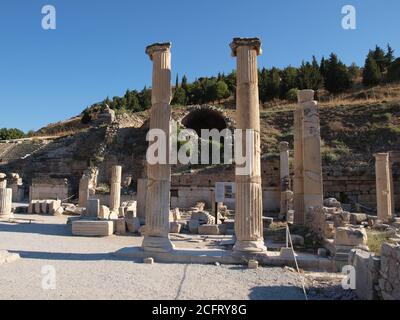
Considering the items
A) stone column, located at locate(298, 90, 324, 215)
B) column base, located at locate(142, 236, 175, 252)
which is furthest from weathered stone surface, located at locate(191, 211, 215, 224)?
column base, located at locate(142, 236, 175, 252)

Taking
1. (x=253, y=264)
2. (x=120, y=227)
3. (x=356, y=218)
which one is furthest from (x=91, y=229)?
(x=356, y=218)

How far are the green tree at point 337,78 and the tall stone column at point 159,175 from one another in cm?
3961

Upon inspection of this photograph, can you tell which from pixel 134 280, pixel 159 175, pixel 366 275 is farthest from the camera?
pixel 159 175

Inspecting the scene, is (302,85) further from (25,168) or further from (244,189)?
(244,189)

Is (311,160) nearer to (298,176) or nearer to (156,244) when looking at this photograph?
(298,176)

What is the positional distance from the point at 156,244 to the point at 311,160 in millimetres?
6870

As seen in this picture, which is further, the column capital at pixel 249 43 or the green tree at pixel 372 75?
the green tree at pixel 372 75

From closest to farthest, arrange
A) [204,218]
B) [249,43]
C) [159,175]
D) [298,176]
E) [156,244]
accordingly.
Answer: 1. [156,244]
2. [249,43]
3. [159,175]
4. [298,176]
5. [204,218]

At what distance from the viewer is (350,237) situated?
8.42 m

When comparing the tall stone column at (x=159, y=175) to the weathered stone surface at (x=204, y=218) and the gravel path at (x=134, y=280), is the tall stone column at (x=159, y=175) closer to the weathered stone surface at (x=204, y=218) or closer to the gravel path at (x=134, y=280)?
the gravel path at (x=134, y=280)

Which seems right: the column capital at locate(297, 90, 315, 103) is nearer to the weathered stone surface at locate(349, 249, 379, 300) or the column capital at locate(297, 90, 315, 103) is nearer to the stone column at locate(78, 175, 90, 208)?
the weathered stone surface at locate(349, 249, 379, 300)

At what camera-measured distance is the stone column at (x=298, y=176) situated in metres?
13.8

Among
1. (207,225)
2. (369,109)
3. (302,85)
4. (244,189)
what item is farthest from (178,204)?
(302,85)

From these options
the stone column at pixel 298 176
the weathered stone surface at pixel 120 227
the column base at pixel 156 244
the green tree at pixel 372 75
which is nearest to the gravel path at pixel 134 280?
the column base at pixel 156 244
